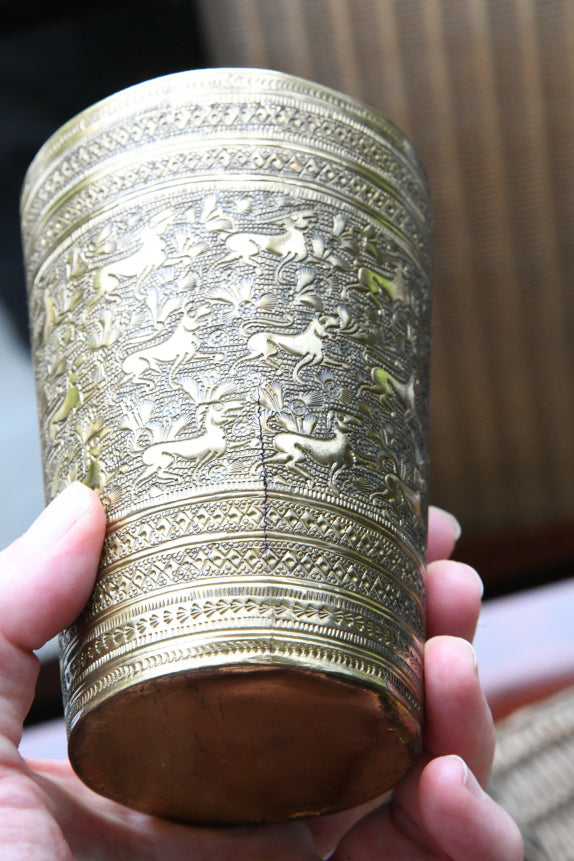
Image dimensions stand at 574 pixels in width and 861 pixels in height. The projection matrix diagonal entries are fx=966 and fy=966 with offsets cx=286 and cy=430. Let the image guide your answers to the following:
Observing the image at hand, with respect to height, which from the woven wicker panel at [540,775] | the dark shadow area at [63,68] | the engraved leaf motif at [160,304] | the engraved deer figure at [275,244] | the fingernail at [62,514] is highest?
the dark shadow area at [63,68]

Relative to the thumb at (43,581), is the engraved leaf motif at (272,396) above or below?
above

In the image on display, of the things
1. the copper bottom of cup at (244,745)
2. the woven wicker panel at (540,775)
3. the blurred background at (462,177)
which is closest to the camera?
the copper bottom of cup at (244,745)

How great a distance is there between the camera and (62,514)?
623 mm

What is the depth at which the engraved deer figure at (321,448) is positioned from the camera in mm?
617

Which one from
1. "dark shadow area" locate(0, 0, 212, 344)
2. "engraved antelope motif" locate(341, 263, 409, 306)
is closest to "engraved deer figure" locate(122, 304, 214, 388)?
"engraved antelope motif" locate(341, 263, 409, 306)

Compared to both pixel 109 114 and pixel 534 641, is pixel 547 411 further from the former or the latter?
pixel 109 114

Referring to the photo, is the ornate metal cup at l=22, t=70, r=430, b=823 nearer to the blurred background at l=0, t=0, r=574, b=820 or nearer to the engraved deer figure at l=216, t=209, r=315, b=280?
the engraved deer figure at l=216, t=209, r=315, b=280

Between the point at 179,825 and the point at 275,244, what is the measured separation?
17.7 inches

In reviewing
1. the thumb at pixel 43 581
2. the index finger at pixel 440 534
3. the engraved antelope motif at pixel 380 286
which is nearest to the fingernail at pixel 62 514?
the thumb at pixel 43 581

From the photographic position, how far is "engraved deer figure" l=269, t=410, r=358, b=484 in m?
0.62

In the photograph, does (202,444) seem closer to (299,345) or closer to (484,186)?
(299,345)

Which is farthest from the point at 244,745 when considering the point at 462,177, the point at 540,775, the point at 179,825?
the point at 462,177

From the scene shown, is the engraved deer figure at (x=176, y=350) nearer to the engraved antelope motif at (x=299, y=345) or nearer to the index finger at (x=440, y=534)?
the engraved antelope motif at (x=299, y=345)

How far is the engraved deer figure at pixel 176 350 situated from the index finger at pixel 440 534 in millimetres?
343
